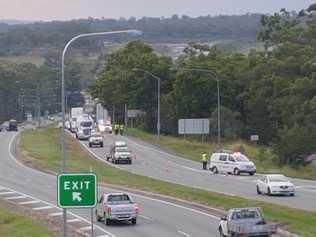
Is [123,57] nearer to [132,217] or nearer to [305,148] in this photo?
[305,148]

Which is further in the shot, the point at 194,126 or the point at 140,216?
the point at 194,126

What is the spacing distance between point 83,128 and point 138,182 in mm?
55750

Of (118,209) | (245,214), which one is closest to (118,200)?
(118,209)

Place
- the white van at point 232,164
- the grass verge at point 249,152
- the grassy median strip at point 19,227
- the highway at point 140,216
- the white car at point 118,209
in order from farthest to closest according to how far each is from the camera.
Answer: the grass verge at point 249,152 → the white van at point 232,164 → the white car at point 118,209 → the highway at point 140,216 → the grassy median strip at point 19,227

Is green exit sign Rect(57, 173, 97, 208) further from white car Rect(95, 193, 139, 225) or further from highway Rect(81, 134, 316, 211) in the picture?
highway Rect(81, 134, 316, 211)

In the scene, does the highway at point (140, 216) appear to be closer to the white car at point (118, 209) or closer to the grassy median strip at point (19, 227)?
the white car at point (118, 209)

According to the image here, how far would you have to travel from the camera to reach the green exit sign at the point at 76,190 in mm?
19703

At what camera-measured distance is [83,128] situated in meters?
116

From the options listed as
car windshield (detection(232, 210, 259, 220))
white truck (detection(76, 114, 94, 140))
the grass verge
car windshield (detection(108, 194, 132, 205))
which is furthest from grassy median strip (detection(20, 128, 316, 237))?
the grass verge

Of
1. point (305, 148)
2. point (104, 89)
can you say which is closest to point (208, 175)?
point (305, 148)

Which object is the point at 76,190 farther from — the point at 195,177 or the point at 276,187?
the point at 195,177

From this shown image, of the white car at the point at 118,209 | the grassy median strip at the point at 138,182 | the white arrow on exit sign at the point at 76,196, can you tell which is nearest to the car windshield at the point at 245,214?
the grassy median strip at the point at 138,182

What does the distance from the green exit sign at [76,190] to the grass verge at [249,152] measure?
4961 centimetres

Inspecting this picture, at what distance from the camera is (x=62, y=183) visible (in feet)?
65.3
